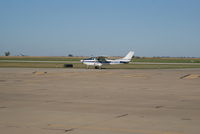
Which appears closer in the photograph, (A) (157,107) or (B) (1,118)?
(B) (1,118)

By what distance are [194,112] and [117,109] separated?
3.06 meters

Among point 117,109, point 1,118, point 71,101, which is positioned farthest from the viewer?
point 71,101

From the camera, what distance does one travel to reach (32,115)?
12477mm

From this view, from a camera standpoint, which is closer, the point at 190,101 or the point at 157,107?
the point at 157,107

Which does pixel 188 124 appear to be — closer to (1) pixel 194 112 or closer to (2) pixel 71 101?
(1) pixel 194 112

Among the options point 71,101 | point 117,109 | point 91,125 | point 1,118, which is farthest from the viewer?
point 71,101

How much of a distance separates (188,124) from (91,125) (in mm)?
3053

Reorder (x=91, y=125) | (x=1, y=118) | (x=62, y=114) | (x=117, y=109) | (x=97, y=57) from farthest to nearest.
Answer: (x=97, y=57) < (x=117, y=109) < (x=62, y=114) < (x=1, y=118) < (x=91, y=125)

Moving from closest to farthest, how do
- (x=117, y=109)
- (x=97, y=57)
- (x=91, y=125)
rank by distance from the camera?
1. (x=91, y=125)
2. (x=117, y=109)
3. (x=97, y=57)

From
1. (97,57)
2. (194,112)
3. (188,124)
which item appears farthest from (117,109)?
(97,57)

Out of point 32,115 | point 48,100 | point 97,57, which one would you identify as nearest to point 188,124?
point 32,115

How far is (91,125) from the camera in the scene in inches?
423

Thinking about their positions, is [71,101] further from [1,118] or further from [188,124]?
[188,124]

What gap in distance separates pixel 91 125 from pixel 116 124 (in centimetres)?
80
